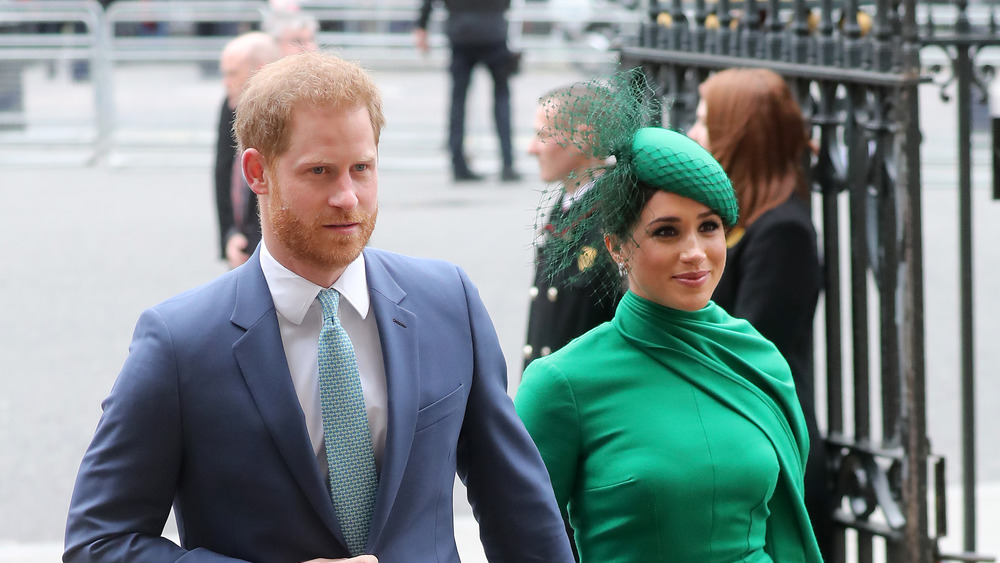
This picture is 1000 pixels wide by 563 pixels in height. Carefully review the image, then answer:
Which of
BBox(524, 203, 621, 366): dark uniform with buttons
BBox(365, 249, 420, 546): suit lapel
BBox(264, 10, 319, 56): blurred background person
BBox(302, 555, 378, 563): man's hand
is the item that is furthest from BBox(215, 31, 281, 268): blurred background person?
Result: BBox(302, 555, 378, 563): man's hand

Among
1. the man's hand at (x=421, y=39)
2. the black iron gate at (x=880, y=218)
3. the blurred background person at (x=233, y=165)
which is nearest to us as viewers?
the black iron gate at (x=880, y=218)

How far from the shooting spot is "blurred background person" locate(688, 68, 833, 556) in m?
3.67

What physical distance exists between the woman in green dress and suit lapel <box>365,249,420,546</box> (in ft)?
1.75

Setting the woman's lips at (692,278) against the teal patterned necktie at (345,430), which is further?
the woman's lips at (692,278)

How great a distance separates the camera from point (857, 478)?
3783 millimetres

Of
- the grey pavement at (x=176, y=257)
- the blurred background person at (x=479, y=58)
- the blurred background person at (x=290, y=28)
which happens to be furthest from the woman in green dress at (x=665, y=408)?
the blurred background person at (x=479, y=58)

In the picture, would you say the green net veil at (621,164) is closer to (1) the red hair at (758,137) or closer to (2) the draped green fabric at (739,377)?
(2) the draped green fabric at (739,377)

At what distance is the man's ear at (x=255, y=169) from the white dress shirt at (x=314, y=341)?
0.11m

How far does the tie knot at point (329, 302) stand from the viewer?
2.07 m

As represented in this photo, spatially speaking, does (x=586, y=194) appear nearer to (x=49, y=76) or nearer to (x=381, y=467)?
(x=381, y=467)

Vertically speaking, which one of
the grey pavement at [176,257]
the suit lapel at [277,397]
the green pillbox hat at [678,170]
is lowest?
the grey pavement at [176,257]

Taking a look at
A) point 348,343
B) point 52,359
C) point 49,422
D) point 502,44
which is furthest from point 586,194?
point 502,44

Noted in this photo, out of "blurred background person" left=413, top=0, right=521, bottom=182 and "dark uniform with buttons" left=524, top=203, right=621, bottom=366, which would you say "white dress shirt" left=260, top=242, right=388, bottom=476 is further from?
"blurred background person" left=413, top=0, right=521, bottom=182

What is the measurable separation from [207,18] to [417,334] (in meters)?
12.8
